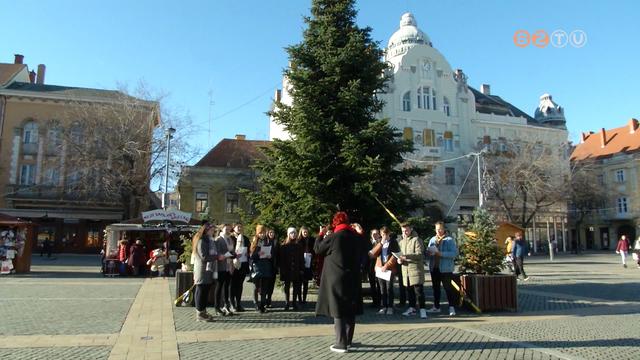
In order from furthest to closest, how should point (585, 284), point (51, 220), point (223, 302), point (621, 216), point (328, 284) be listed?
1. point (621, 216)
2. point (51, 220)
3. point (585, 284)
4. point (223, 302)
5. point (328, 284)

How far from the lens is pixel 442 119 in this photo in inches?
1986

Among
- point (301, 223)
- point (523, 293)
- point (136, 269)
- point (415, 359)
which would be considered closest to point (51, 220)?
point (136, 269)

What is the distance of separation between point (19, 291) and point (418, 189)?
29.5 m

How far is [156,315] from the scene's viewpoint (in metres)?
9.98

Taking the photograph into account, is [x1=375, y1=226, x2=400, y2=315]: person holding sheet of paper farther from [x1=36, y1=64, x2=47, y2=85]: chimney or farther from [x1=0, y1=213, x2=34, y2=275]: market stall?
[x1=36, y1=64, x2=47, y2=85]: chimney

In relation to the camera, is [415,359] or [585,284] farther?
[585,284]

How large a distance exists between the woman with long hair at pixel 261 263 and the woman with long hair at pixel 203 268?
3.55 feet

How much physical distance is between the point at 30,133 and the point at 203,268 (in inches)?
1620

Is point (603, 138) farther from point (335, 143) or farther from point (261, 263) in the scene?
point (261, 263)

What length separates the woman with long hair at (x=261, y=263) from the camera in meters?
10.4

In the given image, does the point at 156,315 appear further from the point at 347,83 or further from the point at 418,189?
the point at 418,189

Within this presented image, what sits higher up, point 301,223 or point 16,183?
point 16,183

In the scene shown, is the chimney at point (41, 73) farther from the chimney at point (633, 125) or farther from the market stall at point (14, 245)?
the chimney at point (633, 125)

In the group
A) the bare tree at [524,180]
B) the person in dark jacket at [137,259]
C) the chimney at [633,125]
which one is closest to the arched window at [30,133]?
the person in dark jacket at [137,259]
